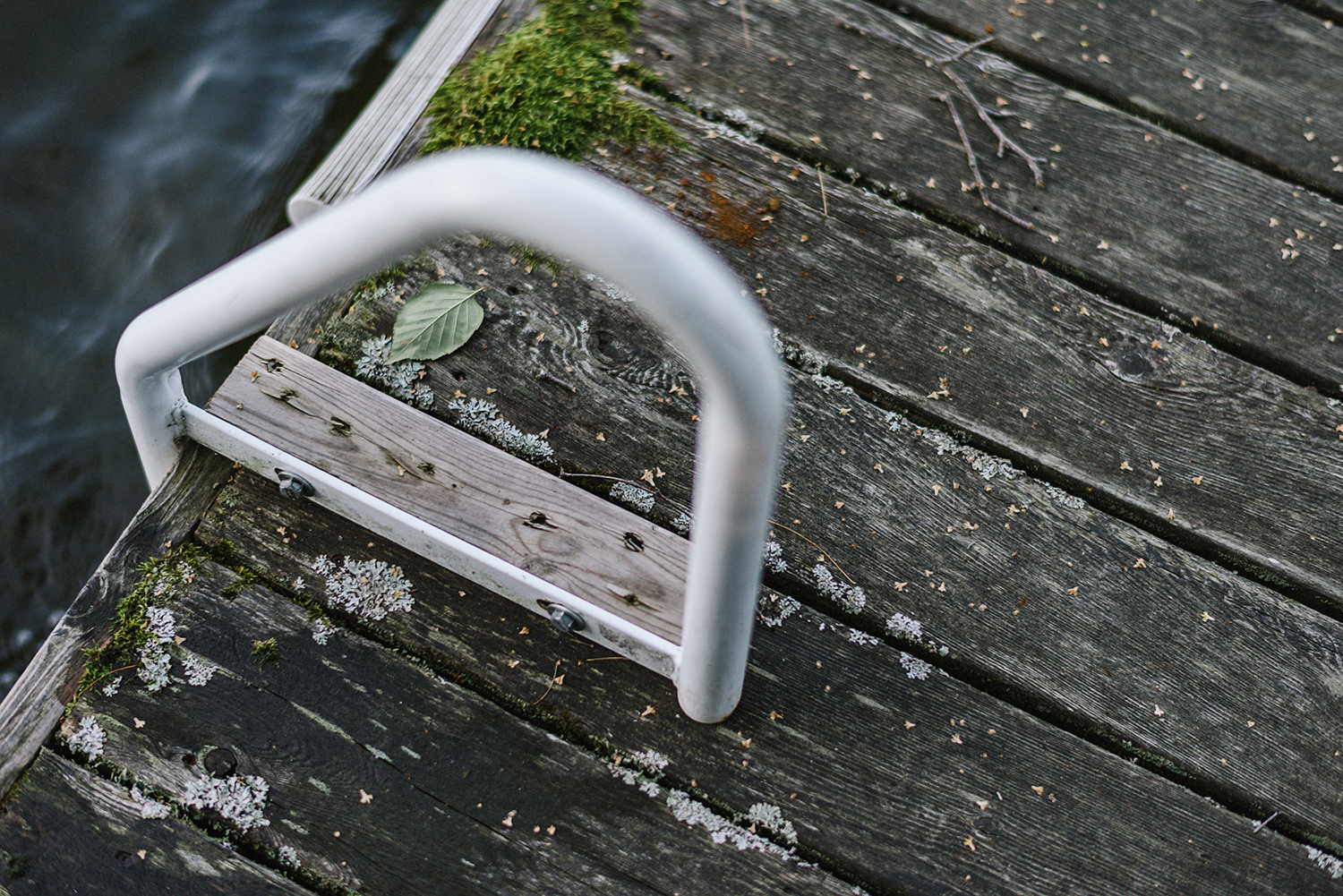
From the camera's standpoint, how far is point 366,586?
4.59 feet

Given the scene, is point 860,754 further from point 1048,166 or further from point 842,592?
point 1048,166

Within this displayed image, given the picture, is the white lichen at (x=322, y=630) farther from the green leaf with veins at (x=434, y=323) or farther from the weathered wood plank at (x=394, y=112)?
the weathered wood plank at (x=394, y=112)

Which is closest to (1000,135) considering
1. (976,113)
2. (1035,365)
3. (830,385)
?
(976,113)

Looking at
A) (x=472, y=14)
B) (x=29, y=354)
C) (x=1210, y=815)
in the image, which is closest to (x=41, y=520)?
(x=29, y=354)

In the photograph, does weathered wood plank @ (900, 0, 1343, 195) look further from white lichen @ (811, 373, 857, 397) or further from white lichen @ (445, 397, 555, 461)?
white lichen @ (445, 397, 555, 461)

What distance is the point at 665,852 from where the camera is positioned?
1265 millimetres

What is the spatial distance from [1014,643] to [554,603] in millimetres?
730

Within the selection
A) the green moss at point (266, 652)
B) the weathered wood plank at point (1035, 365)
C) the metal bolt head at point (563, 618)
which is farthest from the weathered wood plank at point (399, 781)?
the weathered wood plank at point (1035, 365)

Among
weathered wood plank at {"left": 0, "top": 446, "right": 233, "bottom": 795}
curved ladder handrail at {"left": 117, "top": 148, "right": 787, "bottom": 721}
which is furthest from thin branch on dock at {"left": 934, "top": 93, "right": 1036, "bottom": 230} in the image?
weathered wood plank at {"left": 0, "top": 446, "right": 233, "bottom": 795}

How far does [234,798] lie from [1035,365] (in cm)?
149

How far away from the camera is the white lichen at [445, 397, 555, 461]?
152cm

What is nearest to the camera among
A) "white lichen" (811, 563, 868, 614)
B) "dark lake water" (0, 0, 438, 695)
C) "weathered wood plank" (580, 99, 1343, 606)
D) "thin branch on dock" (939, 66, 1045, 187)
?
"white lichen" (811, 563, 868, 614)

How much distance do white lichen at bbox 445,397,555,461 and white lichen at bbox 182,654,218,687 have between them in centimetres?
53

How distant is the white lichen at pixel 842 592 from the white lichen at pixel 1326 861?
28.4 inches
